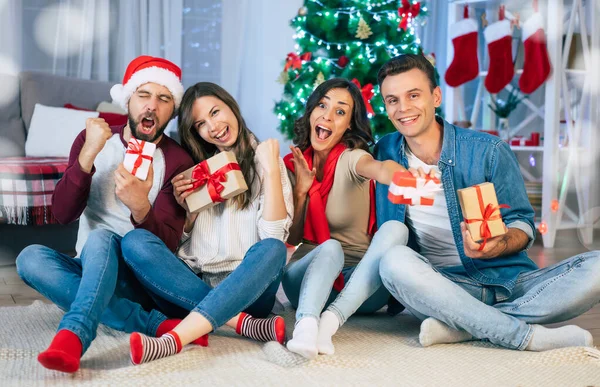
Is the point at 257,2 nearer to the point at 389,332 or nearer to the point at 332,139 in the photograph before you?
the point at 332,139

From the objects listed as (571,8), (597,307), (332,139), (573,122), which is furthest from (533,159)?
(332,139)

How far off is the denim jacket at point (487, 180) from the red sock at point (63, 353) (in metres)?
0.96

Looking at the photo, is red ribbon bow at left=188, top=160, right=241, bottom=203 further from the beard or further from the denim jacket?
the denim jacket

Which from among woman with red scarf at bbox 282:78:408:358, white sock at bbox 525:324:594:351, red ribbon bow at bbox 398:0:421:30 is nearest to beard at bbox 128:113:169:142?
woman with red scarf at bbox 282:78:408:358

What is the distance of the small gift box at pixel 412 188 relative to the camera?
5.85 ft

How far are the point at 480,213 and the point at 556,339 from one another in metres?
0.38

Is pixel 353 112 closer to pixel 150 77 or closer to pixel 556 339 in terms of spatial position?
pixel 150 77

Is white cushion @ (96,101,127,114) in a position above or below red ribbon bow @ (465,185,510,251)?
above

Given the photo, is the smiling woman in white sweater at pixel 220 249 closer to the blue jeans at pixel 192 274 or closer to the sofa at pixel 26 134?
the blue jeans at pixel 192 274

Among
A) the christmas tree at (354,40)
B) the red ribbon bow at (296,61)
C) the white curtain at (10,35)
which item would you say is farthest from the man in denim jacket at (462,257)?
the white curtain at (10,35)

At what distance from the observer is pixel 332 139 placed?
2191 millimetres

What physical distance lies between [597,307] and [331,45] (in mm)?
2077

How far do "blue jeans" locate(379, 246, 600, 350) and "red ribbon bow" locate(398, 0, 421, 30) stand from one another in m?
2.24

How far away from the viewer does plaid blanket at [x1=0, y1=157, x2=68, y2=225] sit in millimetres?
3150
